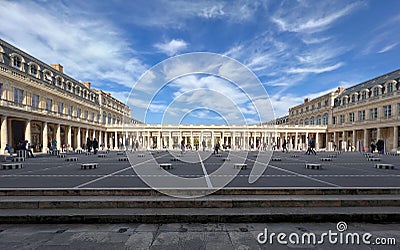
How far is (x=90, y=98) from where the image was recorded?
59.7 metres

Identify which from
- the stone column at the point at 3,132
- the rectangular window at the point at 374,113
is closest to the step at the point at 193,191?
the stone column at the point at 3,132

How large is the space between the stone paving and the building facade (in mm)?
8551

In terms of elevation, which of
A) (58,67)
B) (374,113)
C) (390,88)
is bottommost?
(374,113)

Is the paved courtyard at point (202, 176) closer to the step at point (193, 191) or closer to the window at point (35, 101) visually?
the step at point (193, 191)

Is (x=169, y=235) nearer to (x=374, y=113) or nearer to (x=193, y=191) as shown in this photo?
(x=193, y=191)

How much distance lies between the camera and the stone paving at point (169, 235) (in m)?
4.25

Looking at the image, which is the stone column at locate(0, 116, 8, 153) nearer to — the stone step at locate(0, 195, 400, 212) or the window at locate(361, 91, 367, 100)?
the stone step at locate(0, 195, 400, 212)

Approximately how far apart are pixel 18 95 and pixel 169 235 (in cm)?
3706

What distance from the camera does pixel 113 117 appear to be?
7188cm

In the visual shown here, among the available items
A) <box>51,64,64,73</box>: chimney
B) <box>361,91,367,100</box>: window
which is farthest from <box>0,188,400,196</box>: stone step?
<box>361,91,367,100</box>: window

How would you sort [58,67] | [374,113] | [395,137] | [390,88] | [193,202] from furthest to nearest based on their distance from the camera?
[58,67], [374,113], [390,88], [395,137], [193,202]

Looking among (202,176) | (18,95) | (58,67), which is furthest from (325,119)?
(18,95)

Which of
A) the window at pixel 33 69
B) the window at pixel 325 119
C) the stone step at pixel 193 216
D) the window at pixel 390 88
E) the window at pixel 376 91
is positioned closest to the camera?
the stone step at pixel 193 216

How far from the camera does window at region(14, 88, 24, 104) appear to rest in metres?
30.7
